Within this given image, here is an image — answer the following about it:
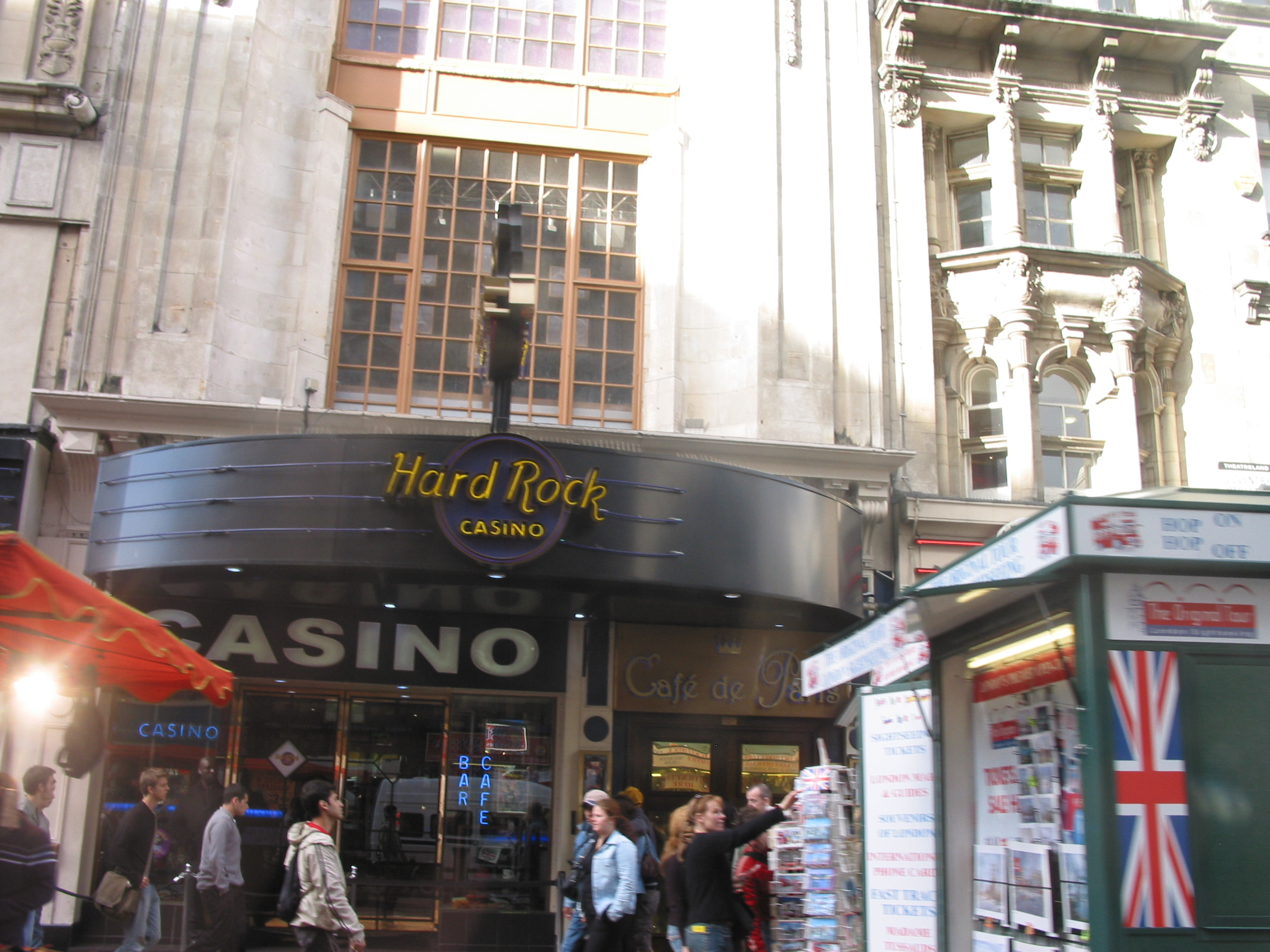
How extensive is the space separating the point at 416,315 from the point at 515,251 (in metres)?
3.74

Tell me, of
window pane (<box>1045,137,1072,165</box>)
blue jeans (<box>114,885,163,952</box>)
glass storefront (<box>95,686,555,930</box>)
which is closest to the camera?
blue jeans (<box>114,885,163,952</box>)

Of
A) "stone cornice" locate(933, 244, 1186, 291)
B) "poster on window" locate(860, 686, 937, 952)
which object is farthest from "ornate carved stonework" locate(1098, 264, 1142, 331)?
"poster on window" locate(860, 686, 937, 952)

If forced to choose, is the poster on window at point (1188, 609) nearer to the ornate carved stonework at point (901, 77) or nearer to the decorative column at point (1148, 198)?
the ornate carved stonework at point (901, 77)

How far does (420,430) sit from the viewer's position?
13320mm

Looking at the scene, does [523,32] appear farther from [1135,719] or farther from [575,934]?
[1135,719]

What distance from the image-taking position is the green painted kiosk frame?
4.87 m

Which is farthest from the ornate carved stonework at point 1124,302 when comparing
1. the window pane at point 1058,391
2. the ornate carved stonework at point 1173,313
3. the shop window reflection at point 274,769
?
the shop window reflection at point 274,769

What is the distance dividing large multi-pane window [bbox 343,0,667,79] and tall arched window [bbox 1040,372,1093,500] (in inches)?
279

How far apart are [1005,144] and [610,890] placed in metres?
12.2

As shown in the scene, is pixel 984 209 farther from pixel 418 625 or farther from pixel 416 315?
pixel 418 625

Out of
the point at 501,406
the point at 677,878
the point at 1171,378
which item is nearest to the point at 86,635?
the point at 677,878

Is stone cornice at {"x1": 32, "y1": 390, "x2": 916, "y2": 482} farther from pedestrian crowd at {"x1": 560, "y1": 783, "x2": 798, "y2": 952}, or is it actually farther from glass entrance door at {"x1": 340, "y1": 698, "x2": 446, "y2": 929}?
pedestrian crowd at {"x1": 560, "y1": 783, "x2": 798, "y2": 952}

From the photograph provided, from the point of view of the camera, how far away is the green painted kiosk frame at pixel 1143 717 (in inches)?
192

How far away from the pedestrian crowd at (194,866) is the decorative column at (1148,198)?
13.5 m
